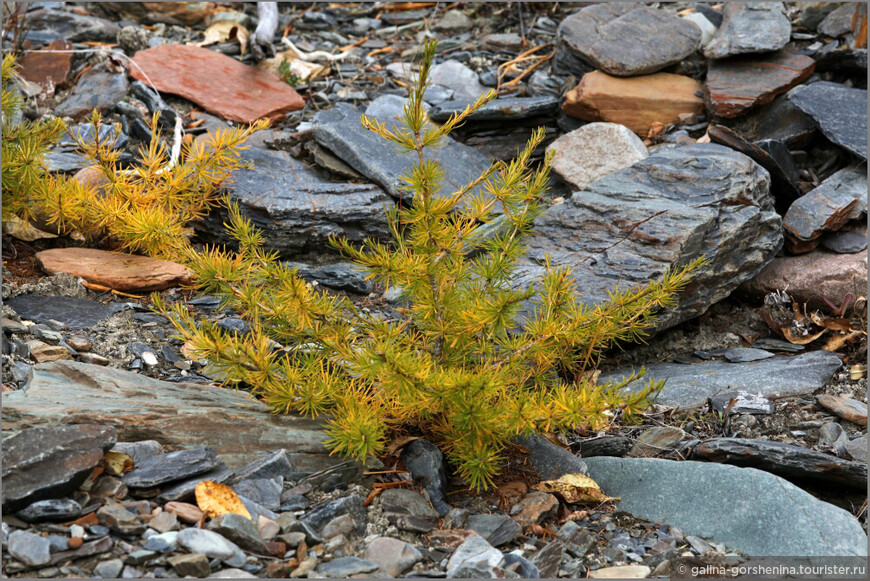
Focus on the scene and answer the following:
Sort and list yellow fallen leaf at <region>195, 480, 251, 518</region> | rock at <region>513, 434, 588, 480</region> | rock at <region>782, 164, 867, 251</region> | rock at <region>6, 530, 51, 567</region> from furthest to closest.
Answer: rock at <region>782, 164, 867, 251</region>, rock at <region>513, 434, 588, 480</region>, yellow fallen leaf at <region>195, 480, 251, 518</region>, rock at <region>6, 530, 51, 567</region>

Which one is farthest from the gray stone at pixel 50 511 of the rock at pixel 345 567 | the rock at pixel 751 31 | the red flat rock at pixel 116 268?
the rock at pixel 751 31

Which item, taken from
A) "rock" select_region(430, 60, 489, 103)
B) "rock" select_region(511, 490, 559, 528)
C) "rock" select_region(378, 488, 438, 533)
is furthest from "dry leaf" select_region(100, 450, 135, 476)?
"rock" select_region(430, 60, 489, 103)

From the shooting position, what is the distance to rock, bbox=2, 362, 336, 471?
262cm

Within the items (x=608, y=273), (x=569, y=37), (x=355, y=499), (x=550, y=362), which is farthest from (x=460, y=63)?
(x=355, y=499)

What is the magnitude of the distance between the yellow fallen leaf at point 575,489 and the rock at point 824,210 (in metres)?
2.36

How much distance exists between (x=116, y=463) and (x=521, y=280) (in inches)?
80.5

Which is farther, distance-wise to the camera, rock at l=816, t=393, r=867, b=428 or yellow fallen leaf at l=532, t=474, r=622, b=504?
rock at l=816, t=393, r=867, b=428

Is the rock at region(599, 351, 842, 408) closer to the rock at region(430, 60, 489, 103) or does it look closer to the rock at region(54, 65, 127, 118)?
the rock at region(430, 60, 489, 103)

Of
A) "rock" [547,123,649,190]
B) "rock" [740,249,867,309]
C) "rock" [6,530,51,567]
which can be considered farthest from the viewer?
"rock" [547,123,649,190]

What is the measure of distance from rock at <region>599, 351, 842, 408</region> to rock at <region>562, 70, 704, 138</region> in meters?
1.98

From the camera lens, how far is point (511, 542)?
258 centimetres

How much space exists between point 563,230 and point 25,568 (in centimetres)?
293

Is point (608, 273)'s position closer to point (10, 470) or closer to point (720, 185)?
point (720, 185)

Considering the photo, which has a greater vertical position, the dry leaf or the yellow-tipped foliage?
the yellow-tipped foliage
